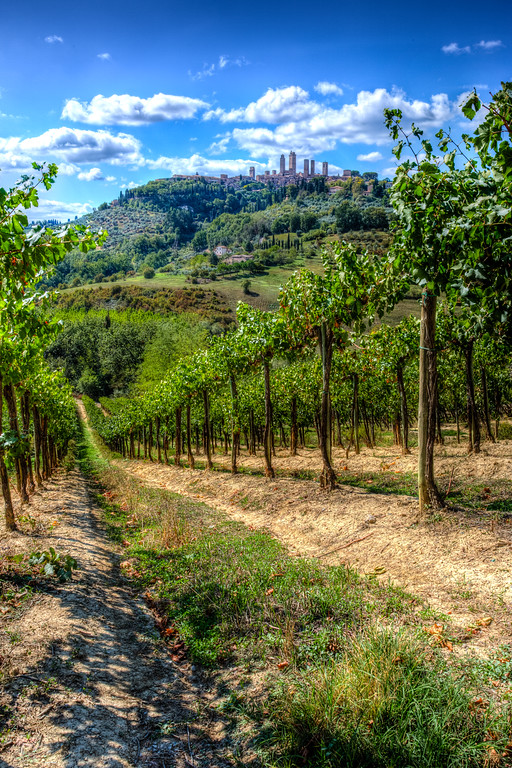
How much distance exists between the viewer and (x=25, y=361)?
991 centimetres

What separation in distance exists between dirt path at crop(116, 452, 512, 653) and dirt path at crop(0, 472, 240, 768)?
2.78 meters

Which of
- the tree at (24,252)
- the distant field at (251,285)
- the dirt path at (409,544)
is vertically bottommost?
the dirt path at (409,544)

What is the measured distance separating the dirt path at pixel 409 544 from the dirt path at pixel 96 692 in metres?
2.78

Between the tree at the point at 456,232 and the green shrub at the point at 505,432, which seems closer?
the tree at the point at 456,232

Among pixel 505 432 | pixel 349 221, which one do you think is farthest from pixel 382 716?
pixel 349 221

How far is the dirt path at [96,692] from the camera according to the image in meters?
3.52

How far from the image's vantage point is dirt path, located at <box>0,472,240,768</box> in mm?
3518

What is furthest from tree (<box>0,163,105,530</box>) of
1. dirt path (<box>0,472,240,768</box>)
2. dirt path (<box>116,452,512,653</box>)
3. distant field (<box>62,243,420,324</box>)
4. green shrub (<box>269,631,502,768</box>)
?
distant field (<box>62,243,420,324</box>)

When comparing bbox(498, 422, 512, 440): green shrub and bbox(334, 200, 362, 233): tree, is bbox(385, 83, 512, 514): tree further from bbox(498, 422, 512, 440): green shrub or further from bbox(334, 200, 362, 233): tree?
bbox(334, 200, 362, 233): tree

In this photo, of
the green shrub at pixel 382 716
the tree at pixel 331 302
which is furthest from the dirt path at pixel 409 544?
the tree at pixel 331 302

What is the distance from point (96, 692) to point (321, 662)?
213 centimetres

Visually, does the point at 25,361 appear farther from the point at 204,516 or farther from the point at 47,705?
the point at 47,705

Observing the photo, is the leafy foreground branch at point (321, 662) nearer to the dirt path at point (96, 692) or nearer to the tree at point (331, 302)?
the dirt path at point (96, 692)

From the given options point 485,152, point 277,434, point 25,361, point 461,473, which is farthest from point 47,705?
point 277,434
